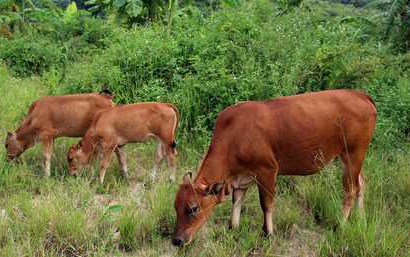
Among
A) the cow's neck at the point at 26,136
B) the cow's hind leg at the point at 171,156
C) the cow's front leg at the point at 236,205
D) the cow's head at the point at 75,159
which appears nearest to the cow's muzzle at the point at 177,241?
the cow's front leg at the point at 236,205

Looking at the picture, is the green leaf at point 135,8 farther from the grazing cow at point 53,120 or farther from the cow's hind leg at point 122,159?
the cow's hind leg at point 122,159

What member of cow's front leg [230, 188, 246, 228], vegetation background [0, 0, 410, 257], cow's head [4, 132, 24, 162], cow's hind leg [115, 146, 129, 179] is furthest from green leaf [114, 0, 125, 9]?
cow's front leg [230, 188, 246, 228]

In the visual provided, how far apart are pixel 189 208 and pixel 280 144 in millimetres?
1155

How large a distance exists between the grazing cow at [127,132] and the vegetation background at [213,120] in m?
0.26

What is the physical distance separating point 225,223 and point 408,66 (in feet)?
15.5

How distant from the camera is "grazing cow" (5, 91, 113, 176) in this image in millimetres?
7871

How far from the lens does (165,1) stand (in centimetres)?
1414

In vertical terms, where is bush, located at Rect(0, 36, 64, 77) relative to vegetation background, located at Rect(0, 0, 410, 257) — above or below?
below

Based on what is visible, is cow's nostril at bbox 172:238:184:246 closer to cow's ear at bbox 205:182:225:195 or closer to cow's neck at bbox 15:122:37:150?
cow's ear at bbox 205:182:225:195

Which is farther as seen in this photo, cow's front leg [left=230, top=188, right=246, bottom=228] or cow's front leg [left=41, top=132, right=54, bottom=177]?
cow's front leg [left=41, top=132, right=54, bottom=177]

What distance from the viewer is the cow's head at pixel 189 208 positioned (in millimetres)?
5316

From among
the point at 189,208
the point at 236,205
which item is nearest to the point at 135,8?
the point at 236,205

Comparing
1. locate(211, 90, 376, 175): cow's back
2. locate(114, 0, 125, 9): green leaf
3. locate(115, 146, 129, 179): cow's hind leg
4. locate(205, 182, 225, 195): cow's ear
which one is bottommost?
locate(115, 146, 129, 179): cow's hind leg

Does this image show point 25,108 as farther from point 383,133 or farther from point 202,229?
point 383,133
